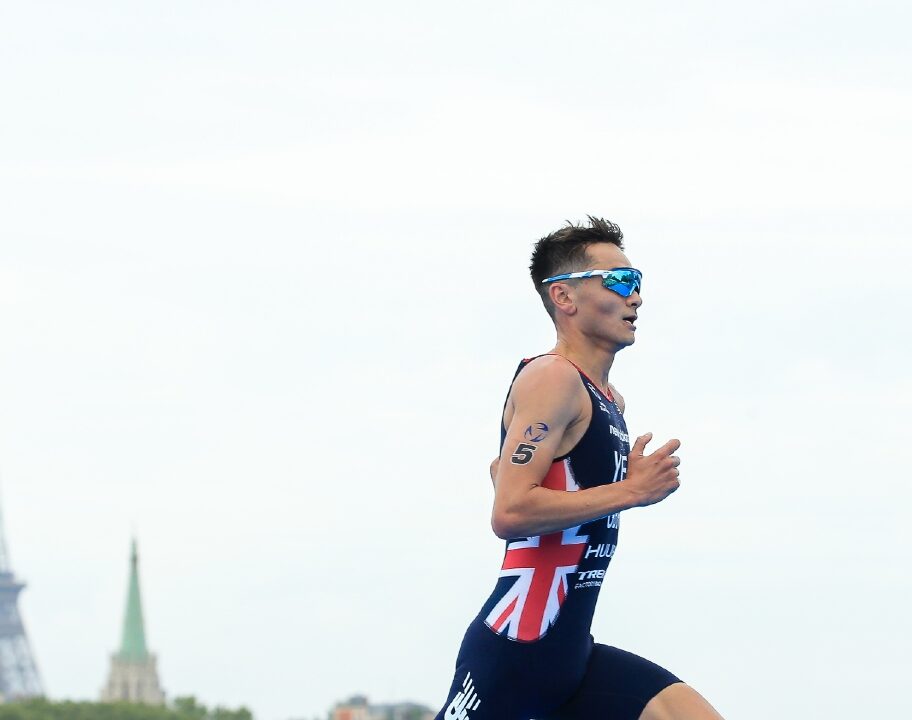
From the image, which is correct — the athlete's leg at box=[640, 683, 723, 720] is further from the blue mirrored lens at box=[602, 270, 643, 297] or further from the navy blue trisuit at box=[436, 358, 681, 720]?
the blue mirrored lens at box=[602, 270, 643, 297]

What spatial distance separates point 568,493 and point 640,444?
0.60 meters

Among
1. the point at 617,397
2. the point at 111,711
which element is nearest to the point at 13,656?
the point at 111,711

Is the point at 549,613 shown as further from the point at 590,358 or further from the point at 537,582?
the point at 590,358

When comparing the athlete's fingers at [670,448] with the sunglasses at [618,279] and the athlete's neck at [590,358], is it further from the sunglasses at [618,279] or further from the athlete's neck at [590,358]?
the sunglasses at [618,279]

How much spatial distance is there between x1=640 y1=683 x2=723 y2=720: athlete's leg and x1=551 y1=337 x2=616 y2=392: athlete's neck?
1603 mm

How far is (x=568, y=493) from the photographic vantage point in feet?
31.6

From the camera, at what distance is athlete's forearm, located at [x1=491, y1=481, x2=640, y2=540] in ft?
31.4

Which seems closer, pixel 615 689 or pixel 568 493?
pixel 568 493

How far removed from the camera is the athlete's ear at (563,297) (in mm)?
10258

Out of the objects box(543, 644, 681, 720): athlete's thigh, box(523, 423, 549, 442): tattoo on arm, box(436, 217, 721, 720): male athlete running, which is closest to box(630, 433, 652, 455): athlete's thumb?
box(436, 217, 721, 720): male athlete running

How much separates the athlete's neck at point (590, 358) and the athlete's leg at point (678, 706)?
1.60 meters

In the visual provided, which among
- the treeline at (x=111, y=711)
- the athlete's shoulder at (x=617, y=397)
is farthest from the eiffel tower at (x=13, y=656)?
the athlete's shoulder at (x=617, y=397)

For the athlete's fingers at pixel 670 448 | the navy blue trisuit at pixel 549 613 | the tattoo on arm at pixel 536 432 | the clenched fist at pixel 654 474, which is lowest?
the navy blue trisuit at pixel 549 613

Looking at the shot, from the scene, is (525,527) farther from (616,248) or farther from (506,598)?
(616,248)
